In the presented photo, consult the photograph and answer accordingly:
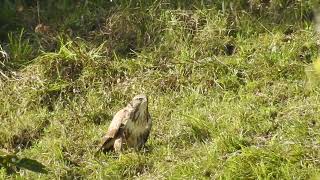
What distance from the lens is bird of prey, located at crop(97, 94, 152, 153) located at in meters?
4.58

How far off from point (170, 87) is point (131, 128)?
41.8 inches

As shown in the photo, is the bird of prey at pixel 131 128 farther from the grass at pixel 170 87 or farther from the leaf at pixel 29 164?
the leaf at pixel 29 164

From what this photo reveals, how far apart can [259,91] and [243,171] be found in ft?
3.89

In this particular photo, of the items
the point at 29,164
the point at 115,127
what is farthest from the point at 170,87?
the point at 29,164

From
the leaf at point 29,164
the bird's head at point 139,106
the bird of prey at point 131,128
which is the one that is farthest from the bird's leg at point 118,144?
the leaf at point 29,164

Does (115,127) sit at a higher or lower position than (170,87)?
higher

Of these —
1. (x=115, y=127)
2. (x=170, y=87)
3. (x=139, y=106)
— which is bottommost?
(x=170, y=87)

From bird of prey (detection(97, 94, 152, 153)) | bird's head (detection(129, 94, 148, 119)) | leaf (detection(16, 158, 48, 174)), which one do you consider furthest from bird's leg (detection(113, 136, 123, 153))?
leaf (detection(16, 158, 48, 174))

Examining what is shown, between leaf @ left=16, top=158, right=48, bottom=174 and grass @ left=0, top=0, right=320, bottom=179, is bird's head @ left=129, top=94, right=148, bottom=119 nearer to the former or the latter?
grass @ left=0, top=0, right=320, bottom=179

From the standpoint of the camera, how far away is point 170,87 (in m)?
5.58

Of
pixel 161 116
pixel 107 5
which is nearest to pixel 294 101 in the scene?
pixel 161 116

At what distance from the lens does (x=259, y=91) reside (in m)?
5.28

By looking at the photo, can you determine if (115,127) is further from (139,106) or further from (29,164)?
(29,164)

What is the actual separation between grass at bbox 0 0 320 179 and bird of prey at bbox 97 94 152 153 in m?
0.08
